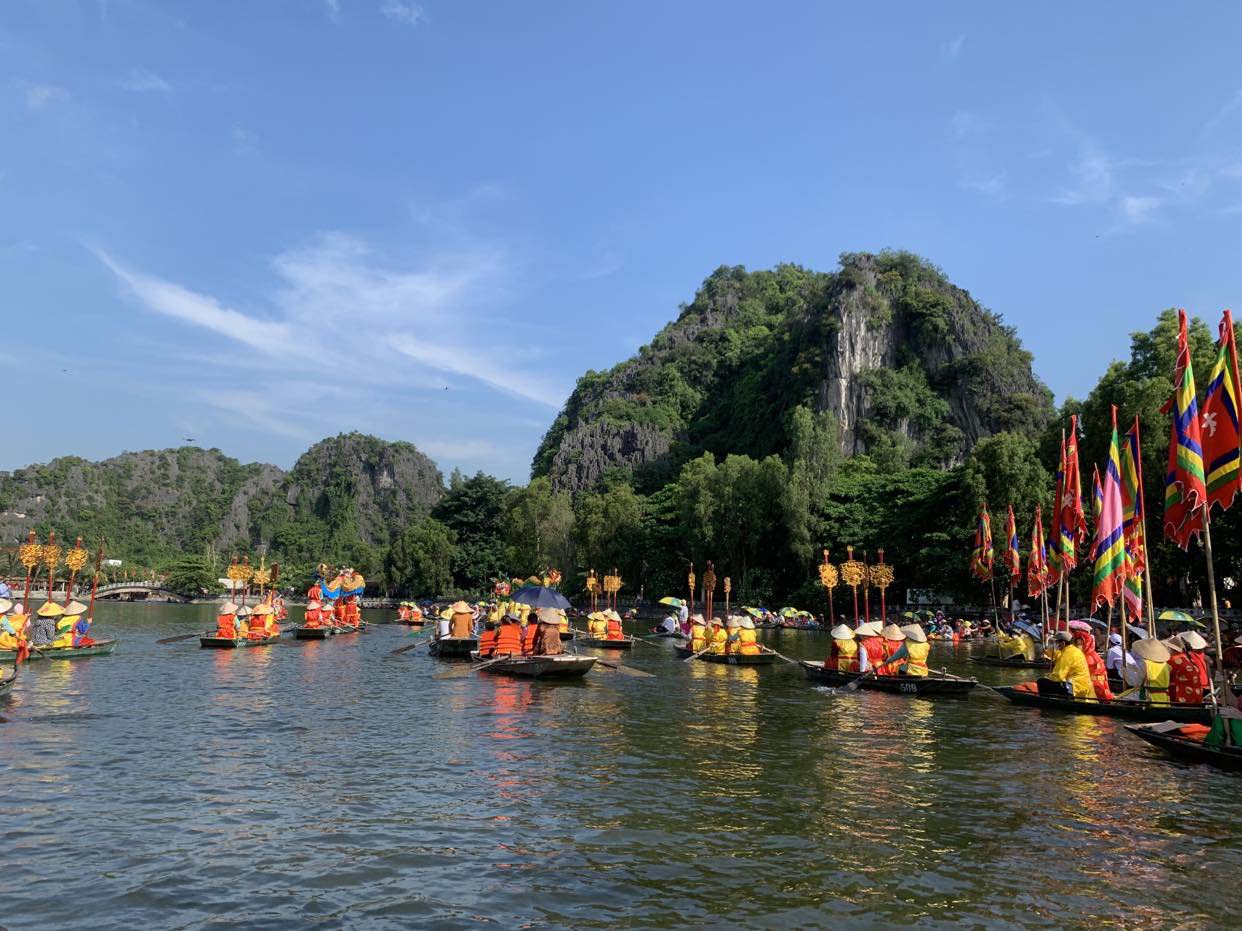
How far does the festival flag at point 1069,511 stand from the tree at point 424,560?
86097 mm

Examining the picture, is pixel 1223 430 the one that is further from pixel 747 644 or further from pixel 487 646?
pixel 487 646

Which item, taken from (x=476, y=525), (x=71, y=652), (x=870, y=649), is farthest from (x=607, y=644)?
(x=476, y=525)

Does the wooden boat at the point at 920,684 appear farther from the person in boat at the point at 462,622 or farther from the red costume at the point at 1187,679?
the person in boat at the point at 462,622

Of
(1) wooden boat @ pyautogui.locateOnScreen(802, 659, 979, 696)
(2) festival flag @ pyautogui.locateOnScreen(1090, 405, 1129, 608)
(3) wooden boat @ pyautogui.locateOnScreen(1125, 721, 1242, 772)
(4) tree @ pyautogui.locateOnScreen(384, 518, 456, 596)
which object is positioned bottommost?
(3) wooden boat @ pyautogui.locateOnScreen(1125, 721, 1242, 772)

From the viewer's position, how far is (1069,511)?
2702 cm

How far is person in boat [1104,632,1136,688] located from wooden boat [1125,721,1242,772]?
5.60 metres

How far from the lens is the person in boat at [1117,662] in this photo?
70.4 feet

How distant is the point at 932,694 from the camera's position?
75.6 feet

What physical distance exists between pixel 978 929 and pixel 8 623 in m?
25.9

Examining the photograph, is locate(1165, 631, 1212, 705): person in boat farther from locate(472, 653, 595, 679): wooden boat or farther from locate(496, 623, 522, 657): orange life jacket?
locate(496, 623, 522, 657): orange life jacket

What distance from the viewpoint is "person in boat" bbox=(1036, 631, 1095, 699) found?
2012 centimetres

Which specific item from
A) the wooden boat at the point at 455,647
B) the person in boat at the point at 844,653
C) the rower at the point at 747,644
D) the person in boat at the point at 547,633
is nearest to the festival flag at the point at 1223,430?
the person in boat at the point at 844,653

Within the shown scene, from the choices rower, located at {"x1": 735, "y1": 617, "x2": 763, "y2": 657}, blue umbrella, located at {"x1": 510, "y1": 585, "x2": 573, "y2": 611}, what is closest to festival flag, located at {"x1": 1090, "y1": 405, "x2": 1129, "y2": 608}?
rower, located at {"x1": 735, "y1": 617, "x2": 763, "y2": 657}

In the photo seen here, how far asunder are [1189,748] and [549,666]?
15010mm
